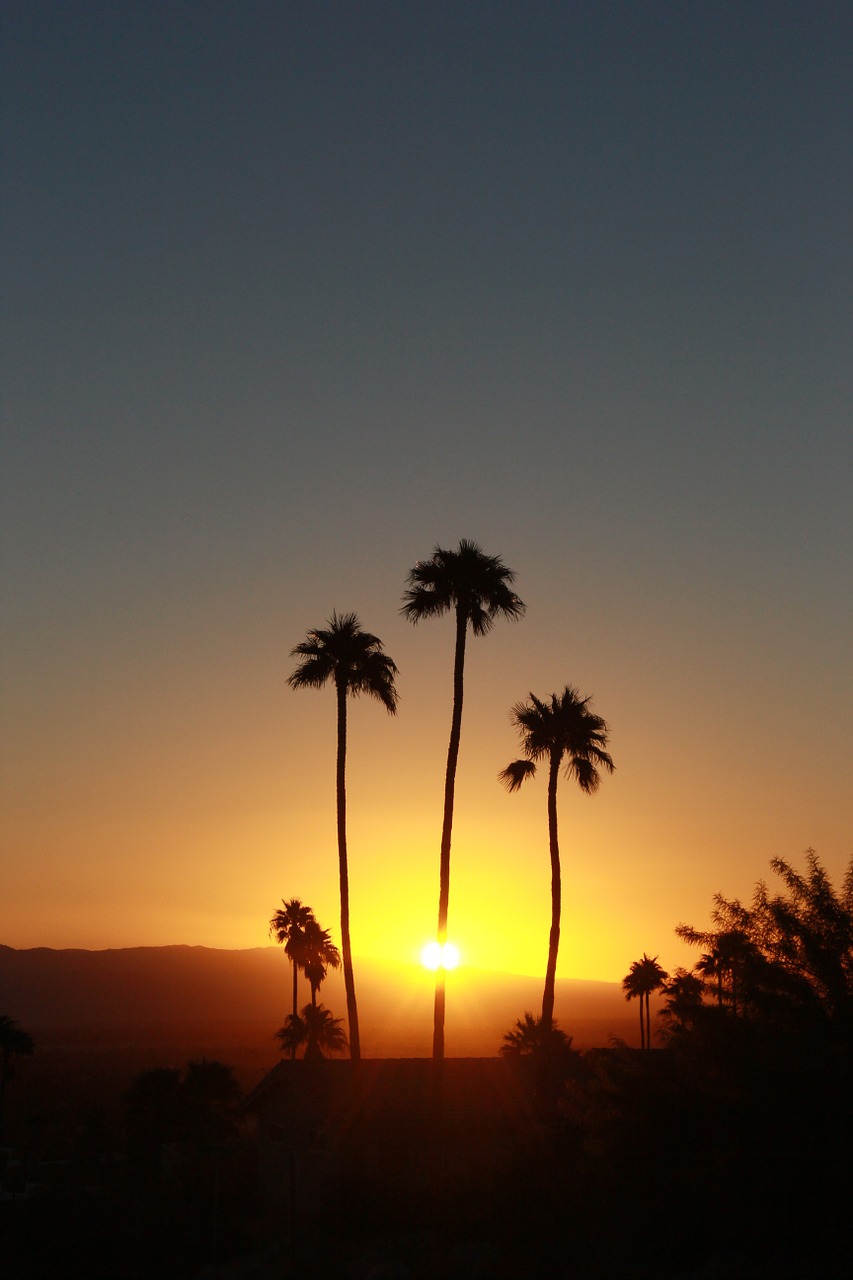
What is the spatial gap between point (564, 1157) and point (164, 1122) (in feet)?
91.0

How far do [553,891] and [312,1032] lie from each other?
2891 cm

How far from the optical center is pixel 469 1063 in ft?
147

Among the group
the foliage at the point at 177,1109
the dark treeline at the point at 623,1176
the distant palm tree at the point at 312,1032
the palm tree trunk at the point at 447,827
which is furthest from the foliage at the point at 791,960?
the distant palm tree at the point at 312,1032

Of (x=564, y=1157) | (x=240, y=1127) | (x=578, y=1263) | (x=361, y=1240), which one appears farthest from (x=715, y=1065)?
(x=240, y=1127)

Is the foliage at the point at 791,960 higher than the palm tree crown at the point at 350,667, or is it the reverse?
the palm tree crown at the point at 350,667

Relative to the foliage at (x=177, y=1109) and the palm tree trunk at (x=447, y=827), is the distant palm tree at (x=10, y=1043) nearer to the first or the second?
the foliage at (x=177, y=1109)

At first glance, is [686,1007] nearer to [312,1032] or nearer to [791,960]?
[791,960]

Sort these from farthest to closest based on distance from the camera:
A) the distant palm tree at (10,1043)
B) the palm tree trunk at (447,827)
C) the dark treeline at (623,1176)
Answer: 1. the distant palm tree at (10,1043)
2. the palm tree trunk at (447,827)
3. the dark treeline at (623,1176)

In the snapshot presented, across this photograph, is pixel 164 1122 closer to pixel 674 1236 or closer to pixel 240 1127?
pixel 240 1127

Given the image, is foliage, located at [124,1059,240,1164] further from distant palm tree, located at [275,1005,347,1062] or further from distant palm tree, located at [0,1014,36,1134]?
distant palm tree, located at [275,1005,347,1062]

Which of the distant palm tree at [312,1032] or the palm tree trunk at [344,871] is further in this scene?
the distant palm tree at [312,1032]

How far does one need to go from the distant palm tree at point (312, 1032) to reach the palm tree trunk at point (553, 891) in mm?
24825

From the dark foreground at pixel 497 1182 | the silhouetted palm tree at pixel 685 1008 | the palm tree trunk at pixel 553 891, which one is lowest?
the dark foreground at pixel 497 1182

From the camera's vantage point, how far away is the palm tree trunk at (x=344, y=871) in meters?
40.8
